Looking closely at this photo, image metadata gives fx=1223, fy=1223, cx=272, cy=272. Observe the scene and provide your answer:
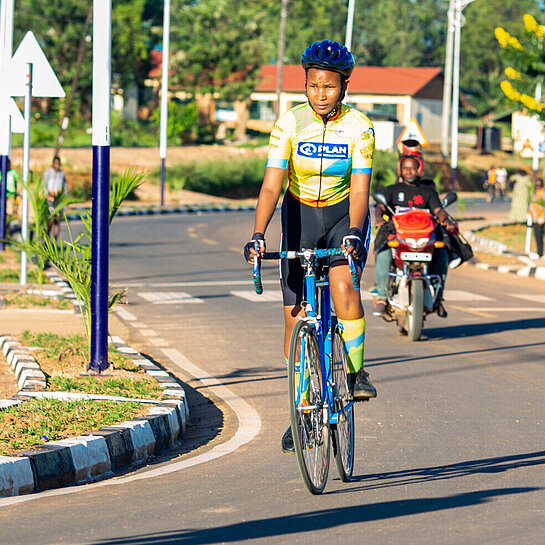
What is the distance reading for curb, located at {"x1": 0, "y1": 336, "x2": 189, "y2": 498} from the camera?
6469 millimetres

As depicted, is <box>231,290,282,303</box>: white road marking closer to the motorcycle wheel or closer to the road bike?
the motorcycle wheel

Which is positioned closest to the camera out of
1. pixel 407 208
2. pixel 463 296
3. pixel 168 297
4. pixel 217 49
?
pixel 407 208

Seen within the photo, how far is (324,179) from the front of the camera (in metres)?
6.63

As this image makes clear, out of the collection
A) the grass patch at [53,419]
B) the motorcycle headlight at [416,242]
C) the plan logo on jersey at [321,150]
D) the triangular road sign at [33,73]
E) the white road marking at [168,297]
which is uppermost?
the triangular road sign at [33,73]

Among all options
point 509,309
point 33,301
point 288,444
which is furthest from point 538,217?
point 288,444

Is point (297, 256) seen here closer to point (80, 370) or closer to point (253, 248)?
point (253, 248)

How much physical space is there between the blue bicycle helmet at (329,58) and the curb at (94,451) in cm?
250

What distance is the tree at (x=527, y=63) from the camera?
27.2 meters

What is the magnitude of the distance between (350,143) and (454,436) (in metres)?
2.45

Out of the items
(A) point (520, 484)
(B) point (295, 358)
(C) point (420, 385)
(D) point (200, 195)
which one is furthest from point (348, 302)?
(D) point (200, 195)

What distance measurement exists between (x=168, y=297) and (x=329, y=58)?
10518 mm

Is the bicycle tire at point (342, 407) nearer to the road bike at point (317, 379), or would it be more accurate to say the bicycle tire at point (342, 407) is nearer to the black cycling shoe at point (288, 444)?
the road bike at point (317, 379)

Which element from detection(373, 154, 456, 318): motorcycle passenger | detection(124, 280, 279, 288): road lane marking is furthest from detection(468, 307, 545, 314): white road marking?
detection(124, 280, 279, 288): road lane marking

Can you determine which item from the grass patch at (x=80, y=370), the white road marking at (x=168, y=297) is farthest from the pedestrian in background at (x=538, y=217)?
the grass patch at (x=80, y=370)
